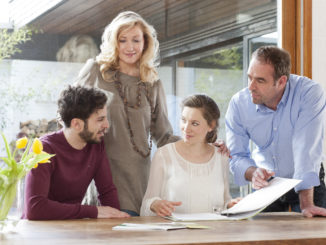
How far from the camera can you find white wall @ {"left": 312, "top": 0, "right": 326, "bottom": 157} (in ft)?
11.2

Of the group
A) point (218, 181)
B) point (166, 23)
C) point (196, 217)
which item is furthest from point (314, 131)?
point (166, 23)

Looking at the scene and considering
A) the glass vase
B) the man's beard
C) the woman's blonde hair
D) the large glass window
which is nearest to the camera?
the glass vase

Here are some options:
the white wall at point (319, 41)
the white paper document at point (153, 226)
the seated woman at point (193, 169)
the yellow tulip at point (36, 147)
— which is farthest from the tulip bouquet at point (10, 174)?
the white wall at point (319, 41)

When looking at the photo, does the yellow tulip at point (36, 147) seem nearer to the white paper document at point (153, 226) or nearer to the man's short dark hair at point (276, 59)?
the white paper document at point (153, 226)

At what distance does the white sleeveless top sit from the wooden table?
39 cm

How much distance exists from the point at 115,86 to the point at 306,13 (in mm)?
1586

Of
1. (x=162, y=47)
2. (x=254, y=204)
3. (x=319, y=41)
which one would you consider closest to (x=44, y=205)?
(x=254, y=204)

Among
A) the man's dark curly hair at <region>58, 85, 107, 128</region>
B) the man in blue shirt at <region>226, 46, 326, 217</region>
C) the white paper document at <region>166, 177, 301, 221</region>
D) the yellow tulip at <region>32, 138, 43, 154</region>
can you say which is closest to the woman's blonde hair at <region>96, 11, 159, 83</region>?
the man's dark curly hair at <region>58, 85, 107, 128</region>

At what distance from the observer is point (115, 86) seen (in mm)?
2467

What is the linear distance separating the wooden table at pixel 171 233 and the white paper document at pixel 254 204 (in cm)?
6

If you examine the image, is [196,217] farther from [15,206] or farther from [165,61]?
[165,61]

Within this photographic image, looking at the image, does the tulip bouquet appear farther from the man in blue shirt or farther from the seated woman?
the man in blue shirt

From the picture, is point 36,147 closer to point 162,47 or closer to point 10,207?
point 10,207

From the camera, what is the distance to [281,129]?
250cm
